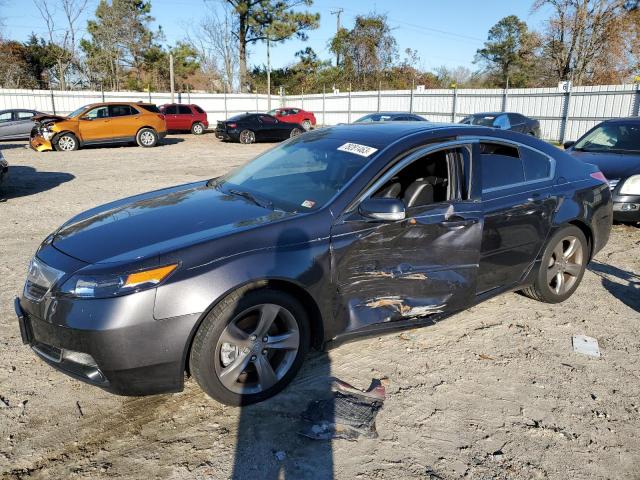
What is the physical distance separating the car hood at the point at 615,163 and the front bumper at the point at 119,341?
6.21m

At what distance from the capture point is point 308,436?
2.73m

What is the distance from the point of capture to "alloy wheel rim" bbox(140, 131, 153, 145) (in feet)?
64.2

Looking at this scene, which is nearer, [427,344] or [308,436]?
[308,436]

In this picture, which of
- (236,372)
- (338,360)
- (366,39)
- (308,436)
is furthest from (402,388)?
(366,39)

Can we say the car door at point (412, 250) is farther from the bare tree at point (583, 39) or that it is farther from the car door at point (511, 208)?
the bare tree at point (583, 39)

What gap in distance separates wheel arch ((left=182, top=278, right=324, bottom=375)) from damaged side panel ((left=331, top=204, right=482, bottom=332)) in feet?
0.56

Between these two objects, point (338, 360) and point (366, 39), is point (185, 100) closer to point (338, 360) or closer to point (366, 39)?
point (366, 39)

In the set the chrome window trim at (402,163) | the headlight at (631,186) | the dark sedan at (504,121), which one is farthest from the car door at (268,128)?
the chrome window trim at (402,163)

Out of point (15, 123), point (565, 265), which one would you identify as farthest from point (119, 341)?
point (15, 123)

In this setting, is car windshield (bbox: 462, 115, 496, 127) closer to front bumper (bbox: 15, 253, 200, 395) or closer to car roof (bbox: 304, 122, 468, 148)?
car roof (bbox: 304, 122, 468, 148)

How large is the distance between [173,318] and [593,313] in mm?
3709

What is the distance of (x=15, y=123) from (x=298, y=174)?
20771 millimetres

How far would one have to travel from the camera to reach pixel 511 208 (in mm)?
3910

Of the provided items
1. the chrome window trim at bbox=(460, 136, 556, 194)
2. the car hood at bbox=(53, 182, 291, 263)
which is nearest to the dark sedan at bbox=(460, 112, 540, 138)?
the chrome window trim at bbox=(460, 136, 556, 194)
